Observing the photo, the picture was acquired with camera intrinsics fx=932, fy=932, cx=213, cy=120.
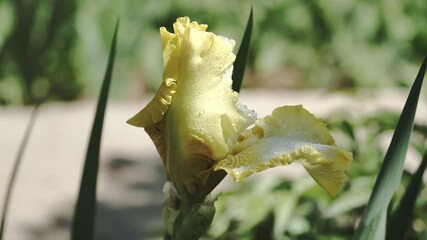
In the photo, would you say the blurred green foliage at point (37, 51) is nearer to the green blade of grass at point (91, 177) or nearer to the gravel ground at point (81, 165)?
the gravel ground at point (81, 165)

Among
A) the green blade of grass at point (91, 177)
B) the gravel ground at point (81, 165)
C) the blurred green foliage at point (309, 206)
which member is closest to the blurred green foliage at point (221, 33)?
the gravel ground at point (81, 165)

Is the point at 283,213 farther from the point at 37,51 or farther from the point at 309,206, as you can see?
the point at 37,51

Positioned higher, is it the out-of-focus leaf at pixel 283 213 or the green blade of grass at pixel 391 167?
the green blade of grass at pixel 391 167

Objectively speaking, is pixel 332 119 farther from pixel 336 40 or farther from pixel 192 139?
pixel 336 40

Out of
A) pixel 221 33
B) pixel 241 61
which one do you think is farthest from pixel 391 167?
pixel 221 33

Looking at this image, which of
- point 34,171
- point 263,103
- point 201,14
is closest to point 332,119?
point 34,171

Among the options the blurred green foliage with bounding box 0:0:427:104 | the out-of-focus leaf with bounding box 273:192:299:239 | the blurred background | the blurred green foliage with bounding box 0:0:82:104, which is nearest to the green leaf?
the out-of-focus leaf with bounding box 273:192:299:239
